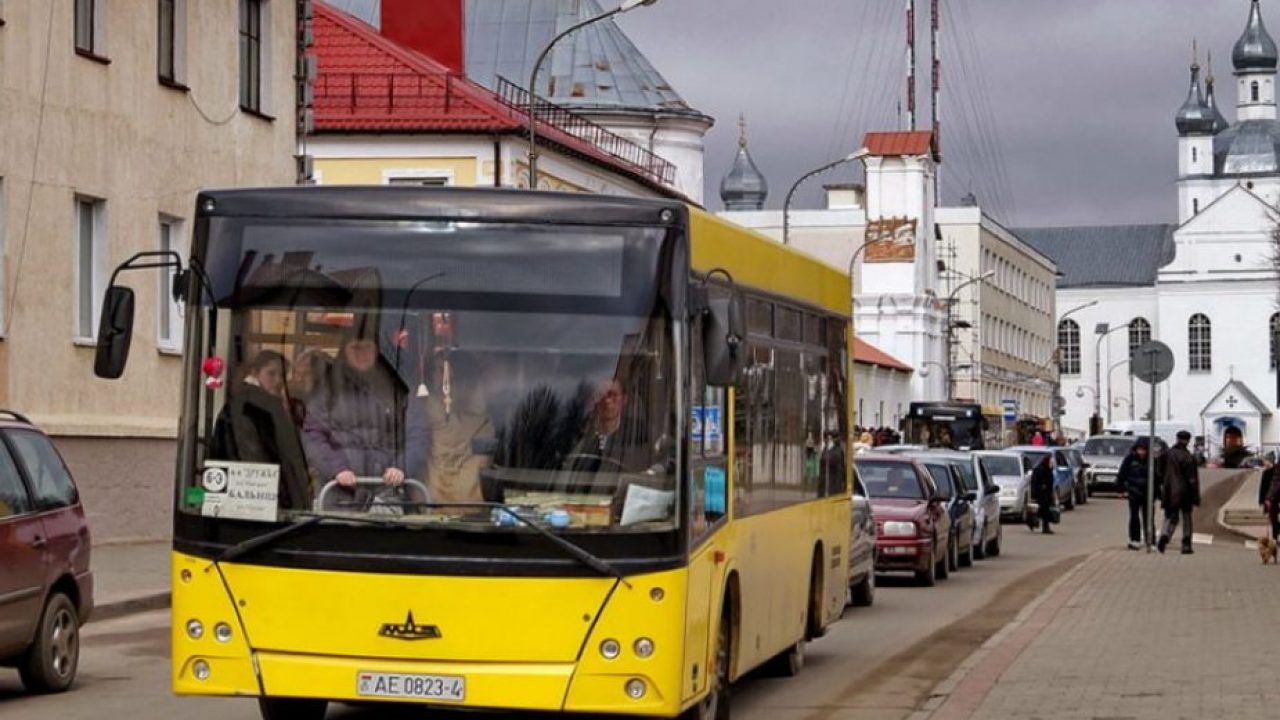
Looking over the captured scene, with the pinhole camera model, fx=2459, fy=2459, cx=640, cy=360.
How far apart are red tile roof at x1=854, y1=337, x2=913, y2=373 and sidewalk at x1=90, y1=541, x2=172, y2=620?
55.2 metres

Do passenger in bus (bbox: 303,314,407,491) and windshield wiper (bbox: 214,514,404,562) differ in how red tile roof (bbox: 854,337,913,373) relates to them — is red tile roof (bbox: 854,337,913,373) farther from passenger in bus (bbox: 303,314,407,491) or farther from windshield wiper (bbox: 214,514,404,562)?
windshield wiper (bbox: 214,514,404,562)

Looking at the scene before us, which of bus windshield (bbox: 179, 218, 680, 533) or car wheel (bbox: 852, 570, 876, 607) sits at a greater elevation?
bus windshield (bbox: 179, 218, 680, 533)

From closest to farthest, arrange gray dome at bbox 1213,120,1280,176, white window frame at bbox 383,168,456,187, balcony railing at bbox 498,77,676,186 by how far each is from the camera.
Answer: white window frame at bbox 383,168,456,187 → balcony railing at bbox 498,77,676,186 → gray dome at bbox 1213,120,1280,176

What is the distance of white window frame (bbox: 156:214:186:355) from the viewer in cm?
3397

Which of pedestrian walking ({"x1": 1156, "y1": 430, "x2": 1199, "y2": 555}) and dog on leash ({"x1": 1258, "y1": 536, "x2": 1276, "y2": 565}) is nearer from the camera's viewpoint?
dog on leash ({"x1": 1258, "y1": 536, "x2": 1276, "y2": 565})

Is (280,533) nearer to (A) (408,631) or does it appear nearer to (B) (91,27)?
(A) (408,631)

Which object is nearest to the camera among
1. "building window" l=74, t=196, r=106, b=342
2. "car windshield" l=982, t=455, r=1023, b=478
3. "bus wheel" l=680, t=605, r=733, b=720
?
"bus wheel" l=680, t=605, r=733, b=720

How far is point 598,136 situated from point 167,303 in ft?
104

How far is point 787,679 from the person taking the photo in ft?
55.2

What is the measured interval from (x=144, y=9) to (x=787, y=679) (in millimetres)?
19278

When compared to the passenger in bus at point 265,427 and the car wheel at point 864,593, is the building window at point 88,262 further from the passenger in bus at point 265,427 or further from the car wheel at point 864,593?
the passenger in bus at point 265,427

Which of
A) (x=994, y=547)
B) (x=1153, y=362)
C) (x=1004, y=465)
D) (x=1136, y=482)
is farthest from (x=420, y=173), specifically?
(x=1153, y=362)

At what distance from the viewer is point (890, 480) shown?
2953cm

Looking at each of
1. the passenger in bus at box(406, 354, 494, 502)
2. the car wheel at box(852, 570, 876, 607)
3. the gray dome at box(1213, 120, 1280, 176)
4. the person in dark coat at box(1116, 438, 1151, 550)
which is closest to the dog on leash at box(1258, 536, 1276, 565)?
the person in dark coat at box(1116, 438, 1151, 550)
